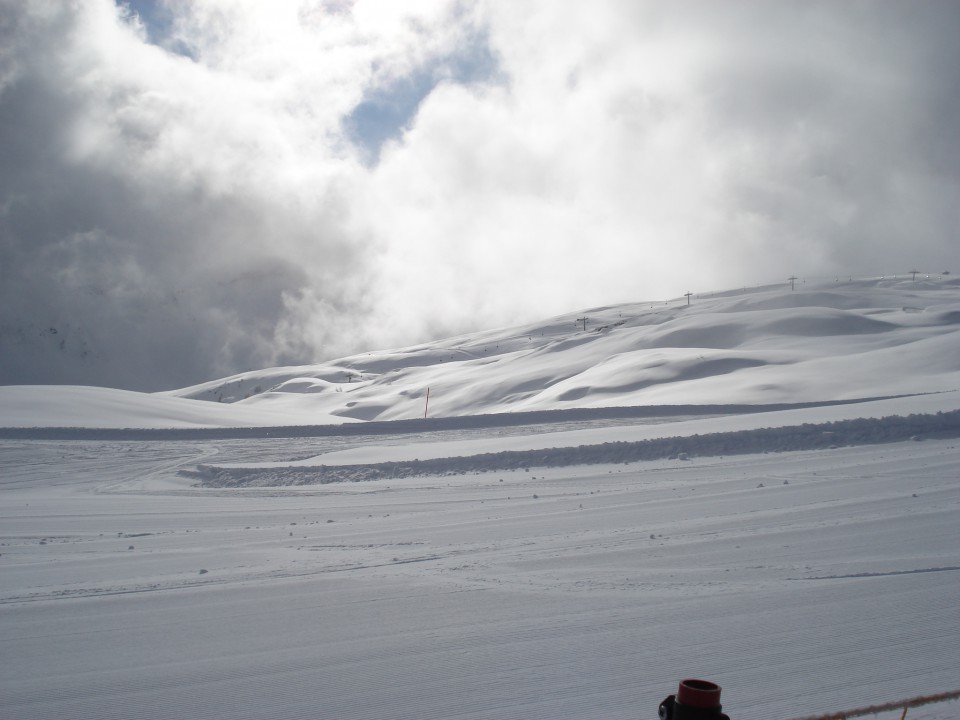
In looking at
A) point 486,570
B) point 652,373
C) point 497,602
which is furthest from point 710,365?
point 497,602

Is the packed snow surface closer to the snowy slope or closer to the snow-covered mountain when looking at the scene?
the snow-covered mountain

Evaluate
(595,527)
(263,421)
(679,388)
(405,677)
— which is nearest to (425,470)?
(595,527)

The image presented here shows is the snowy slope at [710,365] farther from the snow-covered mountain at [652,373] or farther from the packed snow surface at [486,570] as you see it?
the packed snow surface at [486,570]

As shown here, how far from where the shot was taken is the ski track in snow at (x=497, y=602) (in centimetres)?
485

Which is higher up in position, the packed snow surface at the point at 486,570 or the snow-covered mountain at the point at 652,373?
the snow-covered mountain at the point at 652,373

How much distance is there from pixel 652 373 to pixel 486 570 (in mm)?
34380

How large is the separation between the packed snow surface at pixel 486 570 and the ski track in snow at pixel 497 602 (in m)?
0.03

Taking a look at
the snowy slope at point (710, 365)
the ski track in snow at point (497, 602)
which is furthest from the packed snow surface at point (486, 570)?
the snowy slope at point (710, 365)

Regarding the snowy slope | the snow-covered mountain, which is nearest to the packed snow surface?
the snow-covered mountain

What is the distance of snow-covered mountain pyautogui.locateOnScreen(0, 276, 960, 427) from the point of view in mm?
26672

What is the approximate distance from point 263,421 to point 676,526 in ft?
69.0

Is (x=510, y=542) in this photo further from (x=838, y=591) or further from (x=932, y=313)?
(x=932, y=313)

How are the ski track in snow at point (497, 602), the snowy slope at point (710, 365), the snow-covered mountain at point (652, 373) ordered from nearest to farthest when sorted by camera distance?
the ski track in snow at point (497, 602) < the snow-covered mountain at point (652, 373) < the snowy slope at point (710, 365)

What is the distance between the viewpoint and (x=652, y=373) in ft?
134
